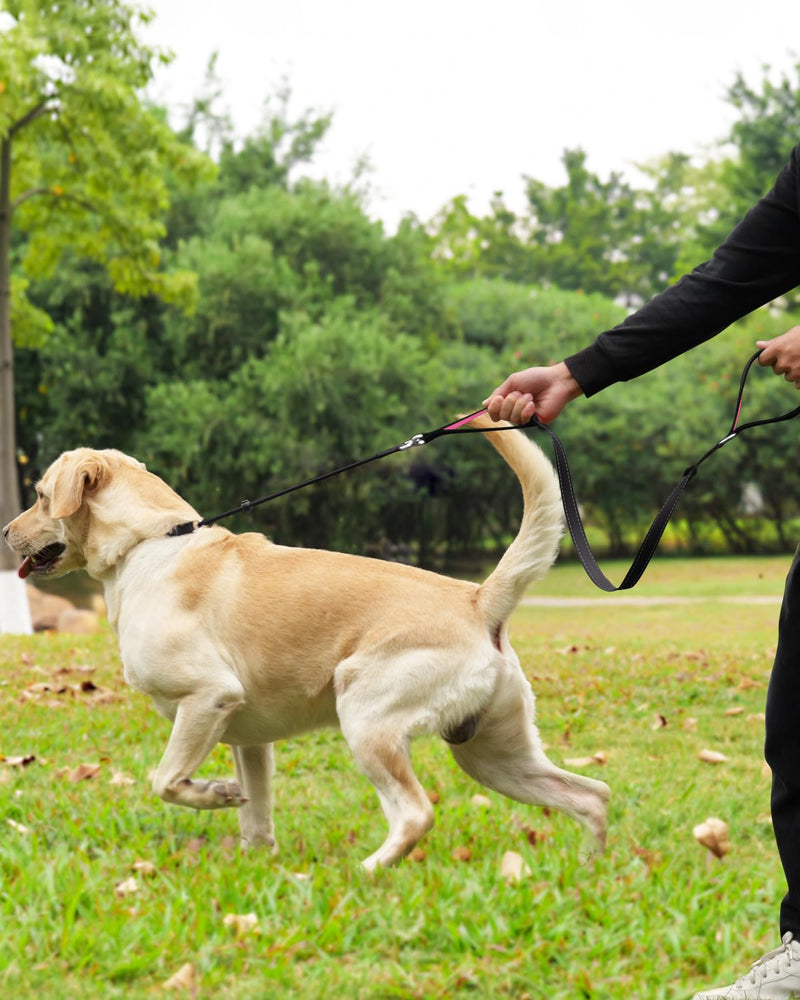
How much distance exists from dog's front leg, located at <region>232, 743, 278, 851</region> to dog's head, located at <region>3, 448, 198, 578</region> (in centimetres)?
93

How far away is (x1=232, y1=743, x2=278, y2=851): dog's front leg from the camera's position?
4191 millimetres

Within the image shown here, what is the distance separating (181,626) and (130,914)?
3.32 feet

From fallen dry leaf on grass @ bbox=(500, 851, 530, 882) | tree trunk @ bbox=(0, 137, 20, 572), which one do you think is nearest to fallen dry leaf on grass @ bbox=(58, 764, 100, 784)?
fallen dry leaf on grass @ bbox=(500, 851, 530, 882)

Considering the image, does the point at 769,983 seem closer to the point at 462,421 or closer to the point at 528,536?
the point at 528,536

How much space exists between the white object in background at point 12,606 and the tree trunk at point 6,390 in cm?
36

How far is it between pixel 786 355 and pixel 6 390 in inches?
512

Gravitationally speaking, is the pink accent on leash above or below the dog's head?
above

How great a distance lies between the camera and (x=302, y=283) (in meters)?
24.0

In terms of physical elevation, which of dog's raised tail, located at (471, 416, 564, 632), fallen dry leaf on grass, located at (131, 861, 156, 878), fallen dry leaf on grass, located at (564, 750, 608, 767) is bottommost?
fallen dry leaf on grass, located at (564, 750, 608, 767)

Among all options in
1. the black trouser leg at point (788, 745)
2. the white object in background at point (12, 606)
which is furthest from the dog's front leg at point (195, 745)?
the white object in background at point (12, 606)

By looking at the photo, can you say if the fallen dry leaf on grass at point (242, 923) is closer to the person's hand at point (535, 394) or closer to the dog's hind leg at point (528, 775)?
the dog's hind leg at point (528, 775)

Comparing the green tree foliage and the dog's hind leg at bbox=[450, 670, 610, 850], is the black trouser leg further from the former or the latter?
the green tree foliage

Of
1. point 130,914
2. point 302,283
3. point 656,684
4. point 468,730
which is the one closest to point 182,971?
point 130,914

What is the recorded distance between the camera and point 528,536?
3834 millimetres
